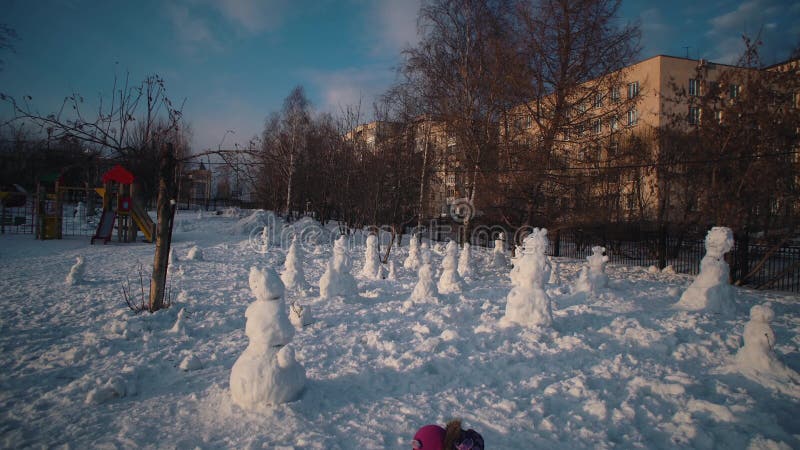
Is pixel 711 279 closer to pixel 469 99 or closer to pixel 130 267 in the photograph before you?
pixel 469 99

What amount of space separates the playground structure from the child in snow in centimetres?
1706

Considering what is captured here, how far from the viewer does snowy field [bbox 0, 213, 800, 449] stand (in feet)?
11.0

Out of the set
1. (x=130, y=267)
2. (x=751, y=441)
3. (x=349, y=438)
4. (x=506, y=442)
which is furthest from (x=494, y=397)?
(x=130, y=267)

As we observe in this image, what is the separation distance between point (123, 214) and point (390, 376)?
54.6 ft

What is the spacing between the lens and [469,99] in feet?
50.3

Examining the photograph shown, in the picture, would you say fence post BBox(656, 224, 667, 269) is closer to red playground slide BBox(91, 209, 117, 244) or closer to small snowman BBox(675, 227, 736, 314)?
small snowman BBox(675, 227, 736, 314)

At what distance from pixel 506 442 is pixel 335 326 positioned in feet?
11.7

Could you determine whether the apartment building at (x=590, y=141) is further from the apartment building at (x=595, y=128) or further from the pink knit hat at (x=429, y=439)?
the pink knit hat at (x=429, y=439)

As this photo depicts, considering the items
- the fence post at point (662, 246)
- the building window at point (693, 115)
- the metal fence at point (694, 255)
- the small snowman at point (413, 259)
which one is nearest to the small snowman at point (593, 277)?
the small snowman at point (413, 259)

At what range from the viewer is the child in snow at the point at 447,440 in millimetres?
2258

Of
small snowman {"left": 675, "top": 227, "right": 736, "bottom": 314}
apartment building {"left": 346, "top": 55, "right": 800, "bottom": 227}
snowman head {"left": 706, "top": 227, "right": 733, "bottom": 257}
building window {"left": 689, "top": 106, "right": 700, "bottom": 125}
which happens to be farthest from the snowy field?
building window {"left": 689, "top": 106, "right": 700, "bottom": 125}

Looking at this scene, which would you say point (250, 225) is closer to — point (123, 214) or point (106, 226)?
point (123, 214)

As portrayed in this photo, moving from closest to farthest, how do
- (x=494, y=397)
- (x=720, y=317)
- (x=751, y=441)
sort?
(x=751, y=441) → (x=494, y=397) → (x=720, y=317)

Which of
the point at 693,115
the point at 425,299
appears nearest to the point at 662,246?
the point at 693,115
